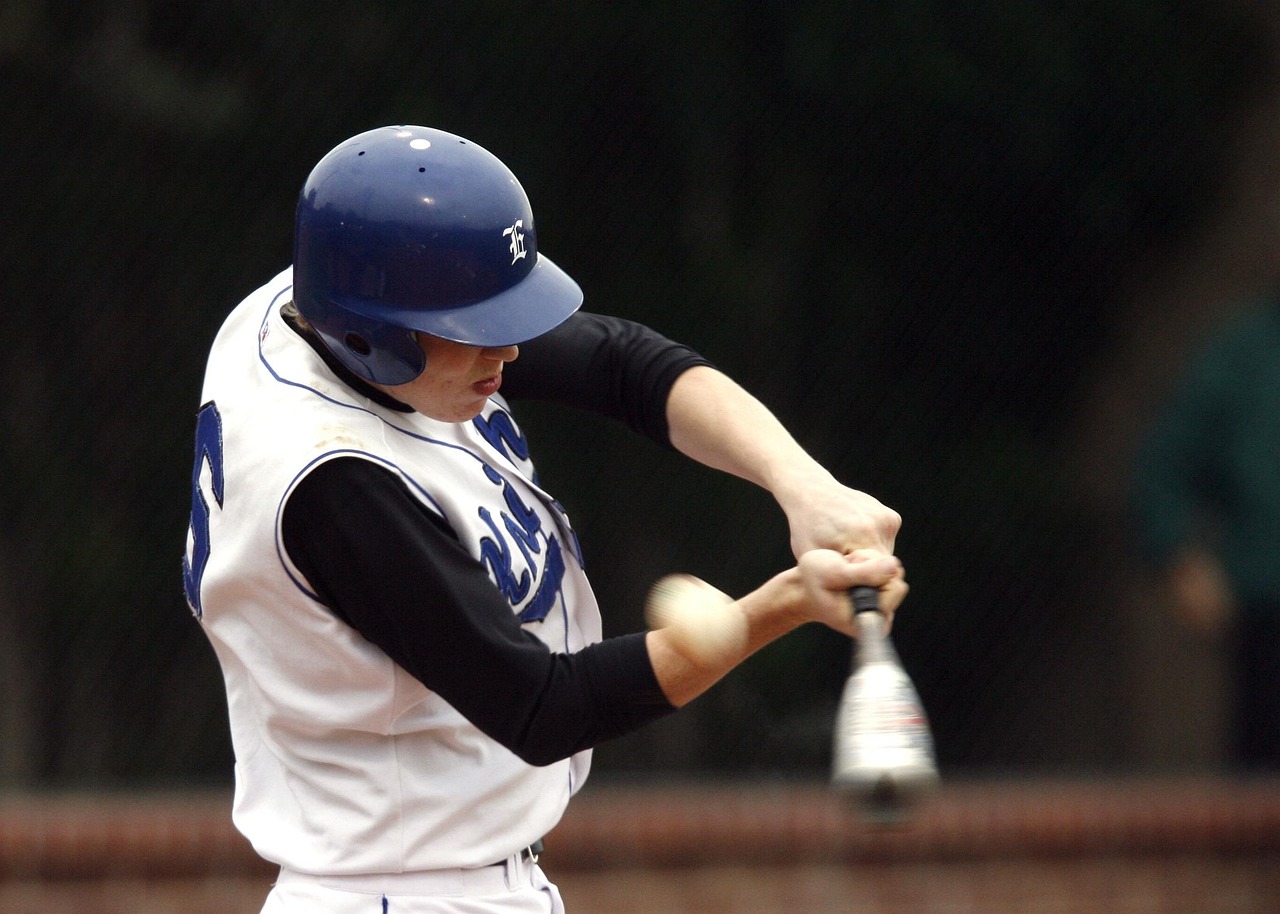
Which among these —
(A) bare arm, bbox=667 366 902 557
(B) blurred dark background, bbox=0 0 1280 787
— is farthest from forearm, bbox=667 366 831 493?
(B) blurred dark background, bbox=0 0 1280 787

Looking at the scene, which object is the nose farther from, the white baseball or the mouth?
the white baseball

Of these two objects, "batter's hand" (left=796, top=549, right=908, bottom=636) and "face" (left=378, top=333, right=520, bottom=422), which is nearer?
"batter's hand" (left=796, top=549, right=908, bottom=636)

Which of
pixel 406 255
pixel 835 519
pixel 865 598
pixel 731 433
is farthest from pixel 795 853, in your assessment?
pixel 406 255

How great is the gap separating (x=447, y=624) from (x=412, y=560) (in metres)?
0.10

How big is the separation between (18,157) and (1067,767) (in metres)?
3.87

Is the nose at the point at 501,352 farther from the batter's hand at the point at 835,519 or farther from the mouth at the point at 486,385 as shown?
the batter's hand at the point at 835,519

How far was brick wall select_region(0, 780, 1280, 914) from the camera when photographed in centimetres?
528

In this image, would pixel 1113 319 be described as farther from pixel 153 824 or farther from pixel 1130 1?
pixel 153 824

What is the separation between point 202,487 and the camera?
267 cm

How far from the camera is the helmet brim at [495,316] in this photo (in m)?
2.53

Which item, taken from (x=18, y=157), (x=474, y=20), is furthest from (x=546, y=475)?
(x=18, y=157)

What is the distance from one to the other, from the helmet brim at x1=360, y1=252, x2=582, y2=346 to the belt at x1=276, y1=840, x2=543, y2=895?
80 cm

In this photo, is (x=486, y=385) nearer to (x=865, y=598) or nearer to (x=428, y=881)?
(x=865, y=598)

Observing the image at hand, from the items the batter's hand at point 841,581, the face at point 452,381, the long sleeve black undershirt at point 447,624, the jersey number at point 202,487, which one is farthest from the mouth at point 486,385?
the batter's hand at point 841,581
